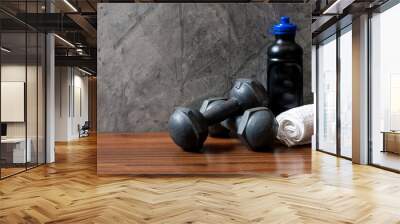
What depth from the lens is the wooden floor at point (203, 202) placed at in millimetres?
2273

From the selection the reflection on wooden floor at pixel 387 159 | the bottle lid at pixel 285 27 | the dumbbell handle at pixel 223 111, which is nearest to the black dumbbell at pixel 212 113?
the dumbbell handle at pixel 223 111

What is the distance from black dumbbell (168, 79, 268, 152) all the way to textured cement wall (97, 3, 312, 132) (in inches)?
7.9

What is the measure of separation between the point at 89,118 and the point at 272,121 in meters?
16.3

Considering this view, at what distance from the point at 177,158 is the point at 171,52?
536 mm

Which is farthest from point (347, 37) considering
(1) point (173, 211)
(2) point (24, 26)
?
(1) point (173, 211)

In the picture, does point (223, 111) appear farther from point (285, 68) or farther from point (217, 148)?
point (285, 68)

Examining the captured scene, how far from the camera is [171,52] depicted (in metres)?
2.05

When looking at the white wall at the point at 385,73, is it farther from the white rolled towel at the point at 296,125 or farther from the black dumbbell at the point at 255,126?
the black dumbbell at the point at 255,126

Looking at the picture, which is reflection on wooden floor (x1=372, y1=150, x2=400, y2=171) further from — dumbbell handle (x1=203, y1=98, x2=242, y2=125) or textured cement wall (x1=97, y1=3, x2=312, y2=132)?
dumbbell handle (x1=203, y1=98, x2=242, y2=125)

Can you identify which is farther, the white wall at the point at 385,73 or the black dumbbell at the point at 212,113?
the white wall at the point at 385,73

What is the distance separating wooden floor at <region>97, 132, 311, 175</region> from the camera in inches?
77.3

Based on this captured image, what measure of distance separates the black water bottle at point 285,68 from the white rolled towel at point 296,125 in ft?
0.14

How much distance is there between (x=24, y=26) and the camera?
4.95 meters

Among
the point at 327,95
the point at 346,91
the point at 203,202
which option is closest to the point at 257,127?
the point at 203,202
